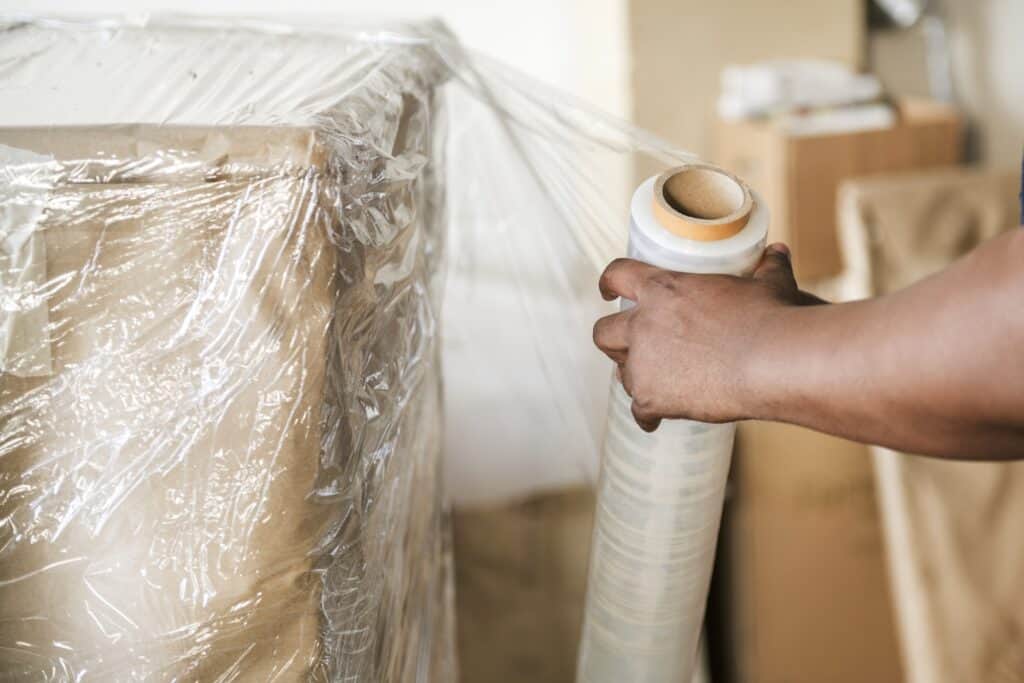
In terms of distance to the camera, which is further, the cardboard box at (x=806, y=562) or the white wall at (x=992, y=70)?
the white wall at (x=992, y=70)

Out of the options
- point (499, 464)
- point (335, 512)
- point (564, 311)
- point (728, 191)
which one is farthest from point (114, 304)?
point (499, 464)

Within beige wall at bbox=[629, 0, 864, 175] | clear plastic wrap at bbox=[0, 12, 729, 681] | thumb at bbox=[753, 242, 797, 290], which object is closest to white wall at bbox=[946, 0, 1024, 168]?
beige wall at bbox=[629, 0, 864, 175]

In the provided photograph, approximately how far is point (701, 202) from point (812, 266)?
44.3 inches

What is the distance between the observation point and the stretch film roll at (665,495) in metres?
0.51

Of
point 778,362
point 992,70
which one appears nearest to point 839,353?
point 778,362

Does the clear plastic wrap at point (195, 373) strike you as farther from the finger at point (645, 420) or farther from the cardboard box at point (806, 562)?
the cardboard box at point (806, 562)

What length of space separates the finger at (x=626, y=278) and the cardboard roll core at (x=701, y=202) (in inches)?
1.2

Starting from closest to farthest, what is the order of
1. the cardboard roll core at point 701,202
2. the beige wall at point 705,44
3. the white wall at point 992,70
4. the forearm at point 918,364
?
the forearm at point 918,364, the cardboard roll core at point 701,202, the beige wall at point 705,44, the white wall at point 992,70

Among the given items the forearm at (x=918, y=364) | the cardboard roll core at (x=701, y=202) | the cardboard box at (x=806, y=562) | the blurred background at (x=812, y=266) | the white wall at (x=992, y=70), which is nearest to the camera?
the forearm at (x=918, y=364)

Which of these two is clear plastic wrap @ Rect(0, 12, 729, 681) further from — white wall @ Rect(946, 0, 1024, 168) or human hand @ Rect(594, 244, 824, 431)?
white wall @ Rect(946, 0, 1024, 168)

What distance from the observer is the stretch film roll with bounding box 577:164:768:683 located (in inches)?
20.1

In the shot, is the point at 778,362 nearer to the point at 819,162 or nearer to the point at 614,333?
the point at 614,333

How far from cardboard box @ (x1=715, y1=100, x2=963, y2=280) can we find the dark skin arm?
1.07m

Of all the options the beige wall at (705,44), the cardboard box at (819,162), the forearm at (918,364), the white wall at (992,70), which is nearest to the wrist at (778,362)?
the forearm at (918,364)
